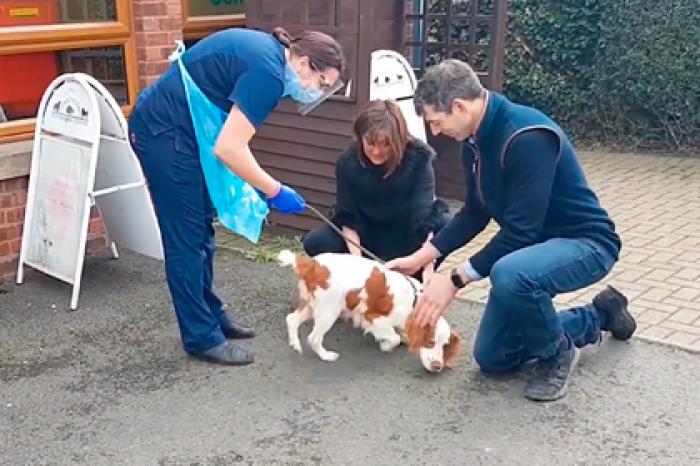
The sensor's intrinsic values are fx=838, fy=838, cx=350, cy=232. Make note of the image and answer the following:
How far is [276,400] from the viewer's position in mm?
3641

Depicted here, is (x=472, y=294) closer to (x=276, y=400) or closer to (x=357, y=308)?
(x=357, y=308)

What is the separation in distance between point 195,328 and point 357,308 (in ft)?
2.52

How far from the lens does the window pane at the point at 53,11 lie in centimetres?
518

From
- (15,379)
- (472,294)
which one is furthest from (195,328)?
(472,294)

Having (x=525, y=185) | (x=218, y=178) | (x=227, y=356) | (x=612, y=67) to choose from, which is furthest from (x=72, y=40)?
(x=612, y=67)

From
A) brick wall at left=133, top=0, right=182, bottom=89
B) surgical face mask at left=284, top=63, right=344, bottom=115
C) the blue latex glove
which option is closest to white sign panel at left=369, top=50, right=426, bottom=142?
brick wall at left=133, top=0, right=182, bottom=89

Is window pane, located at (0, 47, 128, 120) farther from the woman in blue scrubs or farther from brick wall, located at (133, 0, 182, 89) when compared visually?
the woman in blue scrubs

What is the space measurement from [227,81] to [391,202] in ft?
3.84

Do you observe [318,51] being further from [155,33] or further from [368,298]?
[155,33]

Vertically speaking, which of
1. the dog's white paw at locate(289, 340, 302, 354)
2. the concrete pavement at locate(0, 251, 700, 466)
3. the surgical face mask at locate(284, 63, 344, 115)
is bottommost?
the concrete pavement at locate(0, 251, 700, 466)

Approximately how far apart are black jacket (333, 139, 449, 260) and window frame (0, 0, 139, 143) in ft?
6.62

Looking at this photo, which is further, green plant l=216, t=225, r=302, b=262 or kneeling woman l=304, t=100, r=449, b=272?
green plant l=216, t=225, r=302, b=262

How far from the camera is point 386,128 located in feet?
13.5

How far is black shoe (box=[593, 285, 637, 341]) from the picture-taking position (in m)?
4.05
